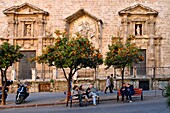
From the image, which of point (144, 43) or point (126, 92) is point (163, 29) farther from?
point (126, 92)

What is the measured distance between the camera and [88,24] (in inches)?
1059

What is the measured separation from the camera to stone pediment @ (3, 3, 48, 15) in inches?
1045

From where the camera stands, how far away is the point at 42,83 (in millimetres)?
24000

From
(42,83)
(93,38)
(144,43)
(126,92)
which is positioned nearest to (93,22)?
(93,38)

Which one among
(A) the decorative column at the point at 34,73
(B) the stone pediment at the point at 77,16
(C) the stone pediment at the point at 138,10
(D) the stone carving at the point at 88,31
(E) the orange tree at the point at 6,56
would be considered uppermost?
(C) the stone pediment at the point at 138,10

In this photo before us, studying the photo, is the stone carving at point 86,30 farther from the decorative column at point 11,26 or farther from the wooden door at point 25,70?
the decorative column at point 11,26

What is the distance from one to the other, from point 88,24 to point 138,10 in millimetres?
4811

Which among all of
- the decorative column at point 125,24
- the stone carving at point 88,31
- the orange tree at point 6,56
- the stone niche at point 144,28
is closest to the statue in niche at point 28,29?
the stone carving at point 88,31

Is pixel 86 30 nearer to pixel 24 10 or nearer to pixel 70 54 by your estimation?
pixel 24 10

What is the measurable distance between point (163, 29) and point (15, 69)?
14022 millimetres

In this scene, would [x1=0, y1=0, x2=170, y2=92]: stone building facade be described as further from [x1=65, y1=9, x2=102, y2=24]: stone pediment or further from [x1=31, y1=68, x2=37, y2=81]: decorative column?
[x1=31, y1=68, x2=37, y2=81]: decorative column

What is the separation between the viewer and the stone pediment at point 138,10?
26281 mm

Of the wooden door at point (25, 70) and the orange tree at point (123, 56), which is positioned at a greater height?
the orange tree at point (123, 56)

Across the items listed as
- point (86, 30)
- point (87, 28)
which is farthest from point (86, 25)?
point (86, 30)
